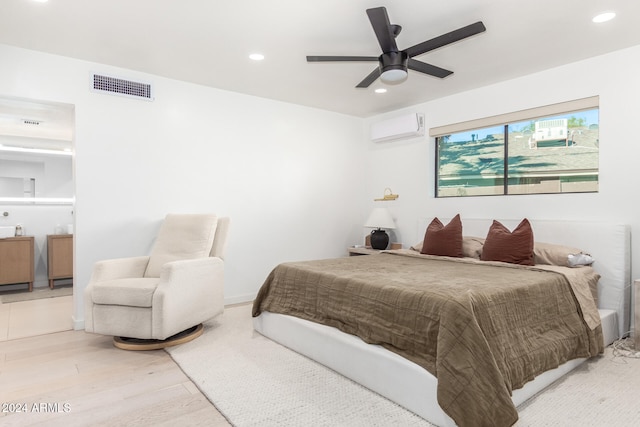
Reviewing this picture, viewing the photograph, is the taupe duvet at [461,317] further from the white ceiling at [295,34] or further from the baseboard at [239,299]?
the white ceiling at [295,34]

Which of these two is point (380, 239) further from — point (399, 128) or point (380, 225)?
point (399, 128)

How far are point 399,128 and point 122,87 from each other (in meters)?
3.19

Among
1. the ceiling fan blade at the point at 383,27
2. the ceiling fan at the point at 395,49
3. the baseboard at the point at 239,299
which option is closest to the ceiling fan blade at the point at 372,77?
the ceiling fan at the point at 395,49

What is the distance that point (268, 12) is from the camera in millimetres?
2652

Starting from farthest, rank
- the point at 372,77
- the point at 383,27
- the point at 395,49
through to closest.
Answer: the point at 372,77 < the point at 395,49 < the point at 383,27

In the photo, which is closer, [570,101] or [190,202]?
[570,101]

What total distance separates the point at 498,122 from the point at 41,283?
6.48m

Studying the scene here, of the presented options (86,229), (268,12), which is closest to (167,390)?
(86,229)

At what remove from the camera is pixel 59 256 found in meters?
5.45

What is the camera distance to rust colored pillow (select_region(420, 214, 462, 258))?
12.3ft

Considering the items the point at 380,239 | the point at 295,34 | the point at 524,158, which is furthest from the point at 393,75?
the point at 380,239

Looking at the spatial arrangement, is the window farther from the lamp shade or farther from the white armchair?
the white armchair

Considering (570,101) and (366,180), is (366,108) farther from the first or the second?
(570,101)

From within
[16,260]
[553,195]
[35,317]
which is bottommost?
[35,317]
